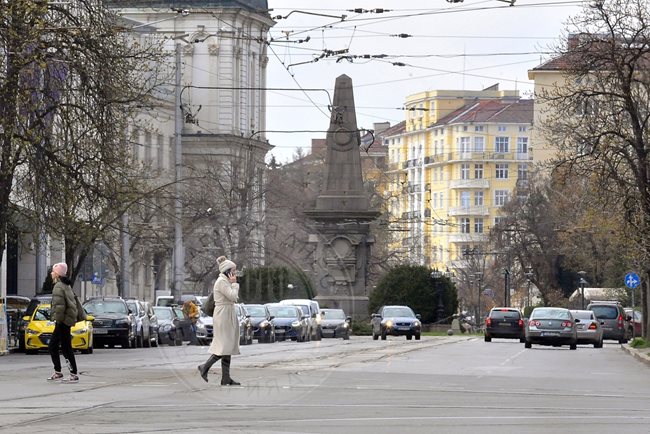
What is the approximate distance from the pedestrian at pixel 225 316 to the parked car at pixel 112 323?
2159 cm

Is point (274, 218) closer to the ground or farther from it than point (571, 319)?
farther from it

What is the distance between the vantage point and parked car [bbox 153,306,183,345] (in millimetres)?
51406

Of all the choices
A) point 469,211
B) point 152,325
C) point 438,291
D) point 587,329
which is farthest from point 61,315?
point 469,211

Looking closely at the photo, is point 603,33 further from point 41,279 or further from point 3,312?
point 41,279

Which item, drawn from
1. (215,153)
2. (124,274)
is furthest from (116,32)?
(215,153)

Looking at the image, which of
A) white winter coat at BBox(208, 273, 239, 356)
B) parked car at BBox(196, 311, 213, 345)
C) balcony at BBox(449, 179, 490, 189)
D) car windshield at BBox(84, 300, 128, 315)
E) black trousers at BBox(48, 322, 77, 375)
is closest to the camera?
white winter coat at BBox(208, 273, 239, 356)

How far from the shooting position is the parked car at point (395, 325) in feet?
205

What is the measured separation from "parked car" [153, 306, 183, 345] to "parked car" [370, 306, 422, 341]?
1150cm

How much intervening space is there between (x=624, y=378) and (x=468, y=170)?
150 meters

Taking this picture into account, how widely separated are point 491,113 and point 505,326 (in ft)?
372

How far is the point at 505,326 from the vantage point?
202ft

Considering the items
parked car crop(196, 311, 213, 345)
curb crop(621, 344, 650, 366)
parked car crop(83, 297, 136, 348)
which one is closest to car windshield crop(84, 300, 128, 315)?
parked car crop(83, 297, 136, 348)

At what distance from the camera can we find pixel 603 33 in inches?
1731

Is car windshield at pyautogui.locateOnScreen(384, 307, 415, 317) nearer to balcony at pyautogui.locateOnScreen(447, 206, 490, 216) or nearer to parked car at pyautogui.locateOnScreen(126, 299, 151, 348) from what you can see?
parked car at pyautogui.locateOnScreen(126, 299, 151, 348)
